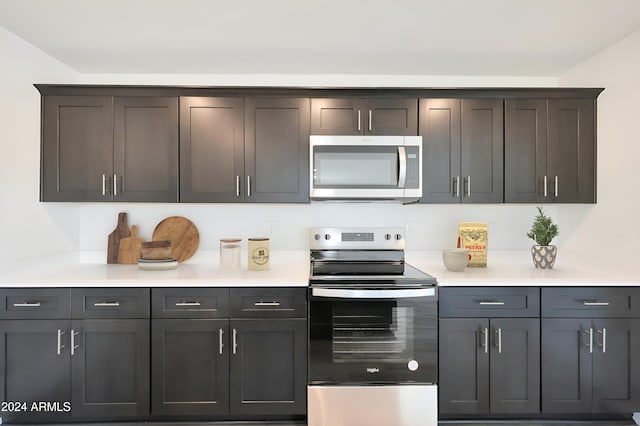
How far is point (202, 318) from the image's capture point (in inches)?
92.5

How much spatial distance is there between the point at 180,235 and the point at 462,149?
2217mm

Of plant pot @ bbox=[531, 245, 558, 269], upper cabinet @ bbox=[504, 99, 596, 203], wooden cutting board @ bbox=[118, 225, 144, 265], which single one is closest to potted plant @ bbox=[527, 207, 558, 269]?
plant pot @ bbox=[531, 245, 558, 269]

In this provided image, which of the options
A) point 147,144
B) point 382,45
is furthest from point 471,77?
point 147,144

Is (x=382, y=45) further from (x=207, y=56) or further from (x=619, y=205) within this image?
(x=619, y=205)

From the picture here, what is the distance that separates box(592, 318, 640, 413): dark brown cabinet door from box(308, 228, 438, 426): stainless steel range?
1008mm

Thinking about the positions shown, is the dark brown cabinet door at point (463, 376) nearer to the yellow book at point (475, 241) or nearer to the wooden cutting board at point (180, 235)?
the yellow book at point (475, 241)

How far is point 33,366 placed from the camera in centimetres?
230

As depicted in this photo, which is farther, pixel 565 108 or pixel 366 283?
pixel 565 108

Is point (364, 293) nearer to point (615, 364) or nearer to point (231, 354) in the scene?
point (231, 354)

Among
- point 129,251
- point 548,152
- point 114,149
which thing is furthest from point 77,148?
point 548,152

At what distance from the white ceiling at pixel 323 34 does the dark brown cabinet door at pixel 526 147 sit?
0.40 meters

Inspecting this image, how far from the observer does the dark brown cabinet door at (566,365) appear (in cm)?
238

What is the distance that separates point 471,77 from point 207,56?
2.05 m

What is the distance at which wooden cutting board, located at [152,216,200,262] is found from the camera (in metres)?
3.00
